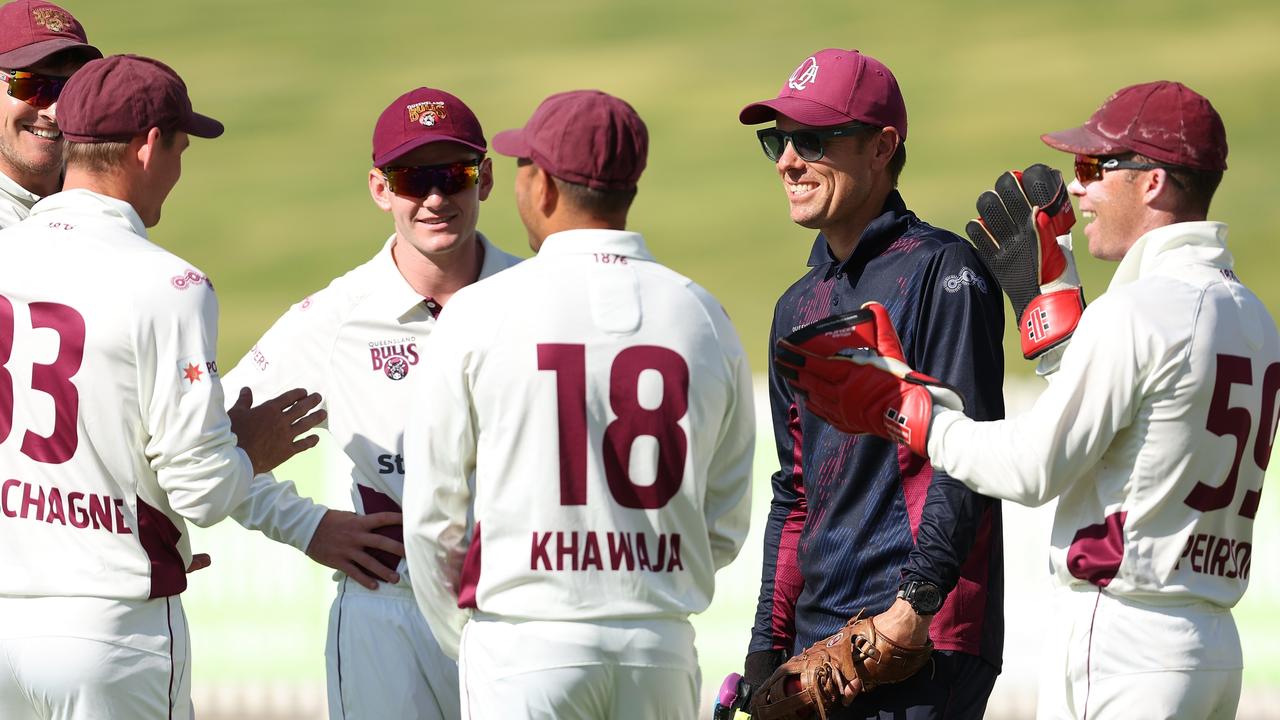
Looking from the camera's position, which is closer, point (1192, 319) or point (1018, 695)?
point (1192, 319)

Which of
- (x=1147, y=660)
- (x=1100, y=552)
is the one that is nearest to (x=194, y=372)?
(x=1100, y=552)

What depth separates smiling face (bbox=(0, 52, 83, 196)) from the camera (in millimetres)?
4879

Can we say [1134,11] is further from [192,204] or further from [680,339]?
[680,339]

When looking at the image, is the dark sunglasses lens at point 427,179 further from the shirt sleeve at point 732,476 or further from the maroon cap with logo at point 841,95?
the shirt sleeve at point 732,476

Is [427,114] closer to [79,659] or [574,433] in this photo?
[574,433]

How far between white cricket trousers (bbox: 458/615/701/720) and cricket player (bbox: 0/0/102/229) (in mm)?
2328

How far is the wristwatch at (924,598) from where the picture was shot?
3.83 m

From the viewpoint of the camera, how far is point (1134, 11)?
93.3 feet

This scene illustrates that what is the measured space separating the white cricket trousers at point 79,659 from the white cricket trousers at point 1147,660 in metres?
2.15

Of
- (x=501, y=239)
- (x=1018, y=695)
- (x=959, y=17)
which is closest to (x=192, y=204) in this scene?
(x=501, y=239)

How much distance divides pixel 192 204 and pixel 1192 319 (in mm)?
23830

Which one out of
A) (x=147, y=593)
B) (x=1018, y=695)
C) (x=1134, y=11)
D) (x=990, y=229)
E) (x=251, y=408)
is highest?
(x=1134, y=11)

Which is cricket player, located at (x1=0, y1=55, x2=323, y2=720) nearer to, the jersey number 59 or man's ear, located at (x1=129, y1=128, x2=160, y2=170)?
man's ear, located at (x1=129, y1=128, x2=160, y2=170)

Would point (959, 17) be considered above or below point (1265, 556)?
above
